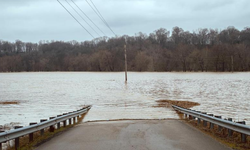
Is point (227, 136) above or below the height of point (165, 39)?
below

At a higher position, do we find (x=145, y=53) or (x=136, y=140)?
(x=145, y=53)

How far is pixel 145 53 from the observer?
14712cm

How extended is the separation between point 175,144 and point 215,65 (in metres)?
122

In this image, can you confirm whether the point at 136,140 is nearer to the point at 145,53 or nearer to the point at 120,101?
the point at 120,101

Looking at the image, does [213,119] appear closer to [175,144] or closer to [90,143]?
[175,144]

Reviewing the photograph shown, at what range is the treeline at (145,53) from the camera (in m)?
122

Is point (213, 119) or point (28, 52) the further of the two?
point (28, 52)

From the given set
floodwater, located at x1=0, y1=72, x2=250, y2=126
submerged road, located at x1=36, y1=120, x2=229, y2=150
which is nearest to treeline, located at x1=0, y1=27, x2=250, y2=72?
floodwater, located at x1=0, y1=72, x2=250, y2=126

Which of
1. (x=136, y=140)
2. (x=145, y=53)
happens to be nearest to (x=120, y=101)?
(x=136, y=140)

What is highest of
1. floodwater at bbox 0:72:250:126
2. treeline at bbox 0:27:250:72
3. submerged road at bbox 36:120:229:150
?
treeline at bbox 0:27:250:72

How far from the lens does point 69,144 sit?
7289mm

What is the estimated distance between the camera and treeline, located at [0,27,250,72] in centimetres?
12169

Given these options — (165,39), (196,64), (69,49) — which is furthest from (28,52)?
(196,64)

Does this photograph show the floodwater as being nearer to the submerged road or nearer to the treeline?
the submerged road
